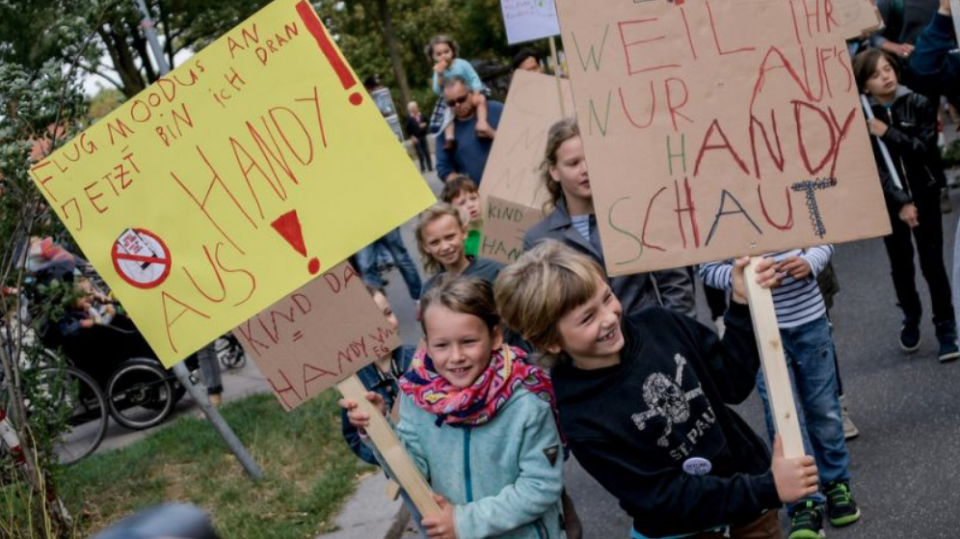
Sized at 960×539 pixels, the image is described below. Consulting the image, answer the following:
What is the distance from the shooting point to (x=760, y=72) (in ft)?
10.8

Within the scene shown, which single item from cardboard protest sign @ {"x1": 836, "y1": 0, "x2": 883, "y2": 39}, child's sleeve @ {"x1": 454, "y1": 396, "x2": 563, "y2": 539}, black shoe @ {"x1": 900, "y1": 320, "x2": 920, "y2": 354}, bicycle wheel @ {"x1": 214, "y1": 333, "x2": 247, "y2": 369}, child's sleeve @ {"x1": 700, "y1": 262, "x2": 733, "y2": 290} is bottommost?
black shoe @ {"x1": 900, "y1": 320, "x2": 920, "y2": 354}

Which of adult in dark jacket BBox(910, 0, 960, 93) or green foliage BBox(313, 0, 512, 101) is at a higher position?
adult in dark jacket BBox(910, 0, 960, 93)

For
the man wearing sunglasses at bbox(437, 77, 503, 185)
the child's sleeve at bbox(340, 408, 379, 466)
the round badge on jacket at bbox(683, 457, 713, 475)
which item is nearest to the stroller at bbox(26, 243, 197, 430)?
the man wearing sunglasses at bbox(437, 77, 503, 185)

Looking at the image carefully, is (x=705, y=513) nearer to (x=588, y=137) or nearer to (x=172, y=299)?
(x=588, y=137)

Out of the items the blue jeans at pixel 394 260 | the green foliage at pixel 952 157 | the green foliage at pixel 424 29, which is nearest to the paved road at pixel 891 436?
the green foliage at pixel 952 157

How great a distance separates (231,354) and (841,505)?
7.31 m

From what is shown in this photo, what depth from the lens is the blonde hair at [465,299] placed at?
3.66 m

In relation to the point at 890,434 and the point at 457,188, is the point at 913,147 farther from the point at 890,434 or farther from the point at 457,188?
the point at 457,188

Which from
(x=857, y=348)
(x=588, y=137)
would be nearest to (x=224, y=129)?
(x=588, y=137)

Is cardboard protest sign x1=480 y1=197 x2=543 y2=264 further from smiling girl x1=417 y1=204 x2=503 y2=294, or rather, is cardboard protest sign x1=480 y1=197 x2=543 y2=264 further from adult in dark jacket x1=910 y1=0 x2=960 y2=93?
adult in dark jacket x1=910 y1=0 x2=960 y2=93

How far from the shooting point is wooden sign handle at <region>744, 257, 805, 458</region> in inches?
120

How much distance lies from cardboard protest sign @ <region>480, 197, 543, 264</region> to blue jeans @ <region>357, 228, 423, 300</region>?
11.6 ft

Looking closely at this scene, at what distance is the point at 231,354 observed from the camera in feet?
37.2

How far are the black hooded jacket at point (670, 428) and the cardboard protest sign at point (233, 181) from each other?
81 cm
